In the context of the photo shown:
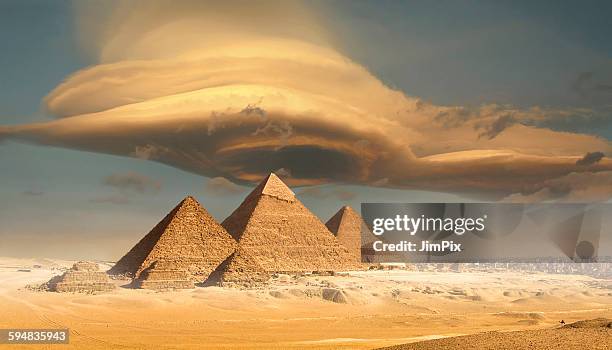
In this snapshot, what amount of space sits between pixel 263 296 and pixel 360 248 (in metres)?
51.6

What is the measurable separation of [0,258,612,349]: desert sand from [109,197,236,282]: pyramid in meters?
4.37

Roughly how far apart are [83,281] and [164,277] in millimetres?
8057

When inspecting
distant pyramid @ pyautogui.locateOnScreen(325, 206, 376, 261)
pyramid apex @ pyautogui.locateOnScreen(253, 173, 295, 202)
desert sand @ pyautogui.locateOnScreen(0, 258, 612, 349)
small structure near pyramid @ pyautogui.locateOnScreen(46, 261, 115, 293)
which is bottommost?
desert sand @ pyautogui.locateOnScreen(0, 258, 612, 349)

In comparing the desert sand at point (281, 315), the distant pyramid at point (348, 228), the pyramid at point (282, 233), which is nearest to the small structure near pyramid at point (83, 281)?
the desert sand at point (281, 315)

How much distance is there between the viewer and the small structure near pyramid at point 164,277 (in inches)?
1921

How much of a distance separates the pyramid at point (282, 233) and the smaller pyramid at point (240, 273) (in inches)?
717

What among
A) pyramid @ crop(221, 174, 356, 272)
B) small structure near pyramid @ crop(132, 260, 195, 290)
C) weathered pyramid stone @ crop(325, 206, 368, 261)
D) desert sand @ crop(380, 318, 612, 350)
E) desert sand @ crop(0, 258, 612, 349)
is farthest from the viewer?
weathered pyramid stone @ crop(325, 206, 368, 261)

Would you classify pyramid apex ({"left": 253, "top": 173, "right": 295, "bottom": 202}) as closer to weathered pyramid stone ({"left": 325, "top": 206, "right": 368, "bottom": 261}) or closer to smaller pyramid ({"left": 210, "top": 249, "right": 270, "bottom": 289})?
weathered pyramid stone ({"left": 325, "top": 206, "right": 368, "bottom": 261})

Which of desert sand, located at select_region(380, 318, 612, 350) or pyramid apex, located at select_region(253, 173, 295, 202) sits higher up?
pyramid apex, located at select_region(253, 173, 295, 202)

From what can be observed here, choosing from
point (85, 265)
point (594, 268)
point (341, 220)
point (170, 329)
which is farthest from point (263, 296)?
point (594, 268)

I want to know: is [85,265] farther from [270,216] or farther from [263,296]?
[270,216]

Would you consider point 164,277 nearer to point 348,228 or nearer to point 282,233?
point 282,233

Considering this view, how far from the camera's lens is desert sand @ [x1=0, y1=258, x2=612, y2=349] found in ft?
83.9

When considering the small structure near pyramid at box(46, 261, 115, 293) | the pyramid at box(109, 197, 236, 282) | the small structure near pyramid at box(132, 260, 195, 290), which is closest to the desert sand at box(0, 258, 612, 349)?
the small structure near pyramid at box(46, 261, 115, 293)
